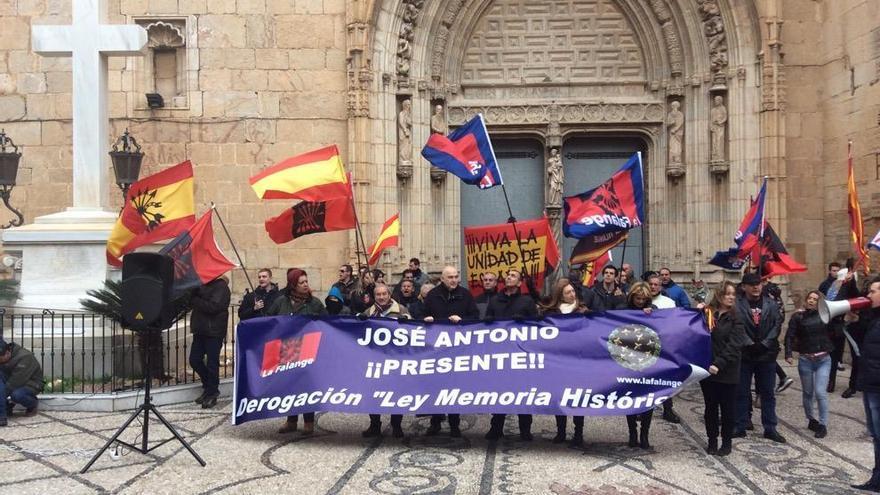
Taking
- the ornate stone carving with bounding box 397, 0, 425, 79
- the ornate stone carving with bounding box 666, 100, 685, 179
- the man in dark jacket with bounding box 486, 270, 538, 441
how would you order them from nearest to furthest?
the man in dark jacket with bounding box 486, 270, 538, 441 < the ornate stone carving with bounding box 397, 0, 425, 79 < the ornate stone carving with bounding box 666, 100, 685, 179

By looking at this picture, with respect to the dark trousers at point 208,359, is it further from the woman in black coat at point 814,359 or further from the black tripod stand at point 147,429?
the woman in black coat at point 814,359

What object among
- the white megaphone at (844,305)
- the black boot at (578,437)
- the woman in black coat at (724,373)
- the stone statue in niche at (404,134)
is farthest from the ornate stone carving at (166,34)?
the white megaphone at (844,305)

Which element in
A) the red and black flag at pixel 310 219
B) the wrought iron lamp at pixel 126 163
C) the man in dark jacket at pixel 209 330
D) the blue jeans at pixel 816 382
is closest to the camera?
the blue jeans at pixel 816 382

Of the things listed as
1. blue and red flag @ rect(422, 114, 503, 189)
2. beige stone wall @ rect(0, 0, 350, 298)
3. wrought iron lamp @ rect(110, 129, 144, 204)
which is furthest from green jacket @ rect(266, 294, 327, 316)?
beige stone wall @ rect(0, 0, 350, 298)

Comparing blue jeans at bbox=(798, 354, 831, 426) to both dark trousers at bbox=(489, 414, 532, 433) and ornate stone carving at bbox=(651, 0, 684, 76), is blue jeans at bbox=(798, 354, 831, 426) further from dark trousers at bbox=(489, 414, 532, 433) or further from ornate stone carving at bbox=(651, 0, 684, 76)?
ornate stone carving at bbox=(651, 0, 684, 76)

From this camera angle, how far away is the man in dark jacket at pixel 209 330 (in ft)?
32.2

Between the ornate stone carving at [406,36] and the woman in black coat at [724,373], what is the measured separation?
891 centimetres

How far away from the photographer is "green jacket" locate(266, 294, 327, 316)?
8.84 meters

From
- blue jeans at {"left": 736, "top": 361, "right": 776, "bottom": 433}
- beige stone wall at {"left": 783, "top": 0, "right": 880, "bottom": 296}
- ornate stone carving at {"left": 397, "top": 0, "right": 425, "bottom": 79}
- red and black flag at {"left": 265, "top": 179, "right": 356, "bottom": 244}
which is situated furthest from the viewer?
ornate stone carving at {"left": 397, "top": 0, "right": 425, "bottom": 79}

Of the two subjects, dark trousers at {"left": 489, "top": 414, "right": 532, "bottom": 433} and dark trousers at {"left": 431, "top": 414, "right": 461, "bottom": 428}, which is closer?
dark trousers at {"left": 489, "top": 414, "right": 532, "bottom": 433}

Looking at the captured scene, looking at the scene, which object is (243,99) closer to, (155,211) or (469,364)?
(155,211)

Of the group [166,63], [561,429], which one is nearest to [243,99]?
[166,63]

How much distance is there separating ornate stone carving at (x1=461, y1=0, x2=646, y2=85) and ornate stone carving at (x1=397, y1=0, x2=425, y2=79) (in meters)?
1.32

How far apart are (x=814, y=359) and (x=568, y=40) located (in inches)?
358
